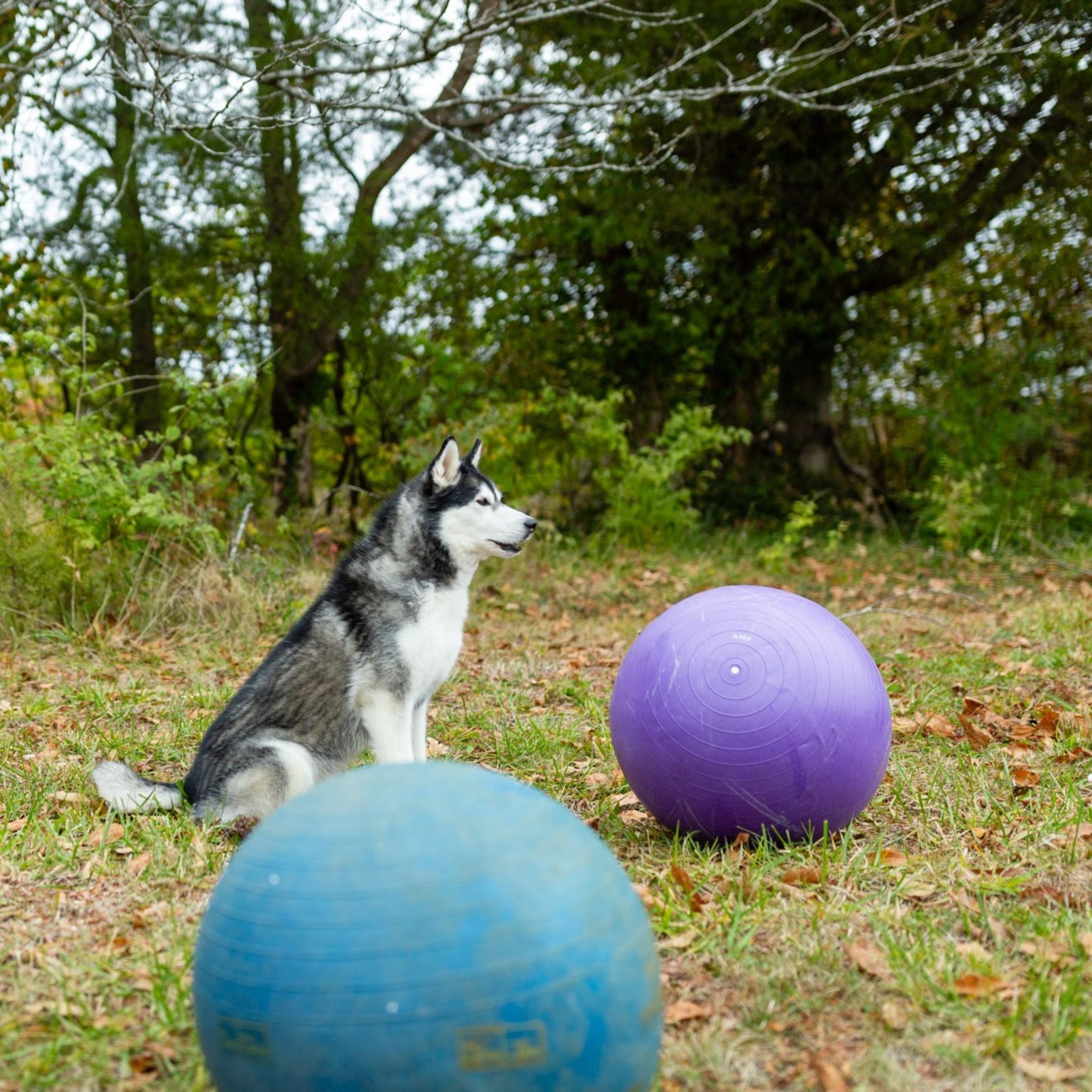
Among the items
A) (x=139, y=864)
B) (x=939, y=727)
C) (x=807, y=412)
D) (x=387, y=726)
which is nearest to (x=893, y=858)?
(x=939, y=727)

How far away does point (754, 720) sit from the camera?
4.08 metres

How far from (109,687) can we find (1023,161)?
12749 millimetres

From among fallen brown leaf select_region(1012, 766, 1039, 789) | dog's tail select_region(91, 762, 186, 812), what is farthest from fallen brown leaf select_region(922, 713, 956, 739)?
dog's tail select_region(91, 762, 186, 812)

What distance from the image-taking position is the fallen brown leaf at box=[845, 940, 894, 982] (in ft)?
10.8

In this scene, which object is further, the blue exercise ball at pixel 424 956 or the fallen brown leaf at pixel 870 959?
the fallen brown leaf at pixel 870 959

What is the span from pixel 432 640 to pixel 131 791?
56.9 inches

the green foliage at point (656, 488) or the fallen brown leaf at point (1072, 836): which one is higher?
the green foliage at point (656, 488)

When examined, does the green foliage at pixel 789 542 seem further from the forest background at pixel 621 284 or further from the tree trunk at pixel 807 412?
the tree trunk at pixel 807 412

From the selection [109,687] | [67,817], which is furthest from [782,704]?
[109,687]

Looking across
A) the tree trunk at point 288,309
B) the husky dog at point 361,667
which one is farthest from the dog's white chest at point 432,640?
the tree trunk at point 288,309

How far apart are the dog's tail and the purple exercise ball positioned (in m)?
2.02

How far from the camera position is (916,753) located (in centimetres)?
569

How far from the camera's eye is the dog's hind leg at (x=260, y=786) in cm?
461

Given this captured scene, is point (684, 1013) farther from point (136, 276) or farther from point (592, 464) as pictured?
point (136, 276)
